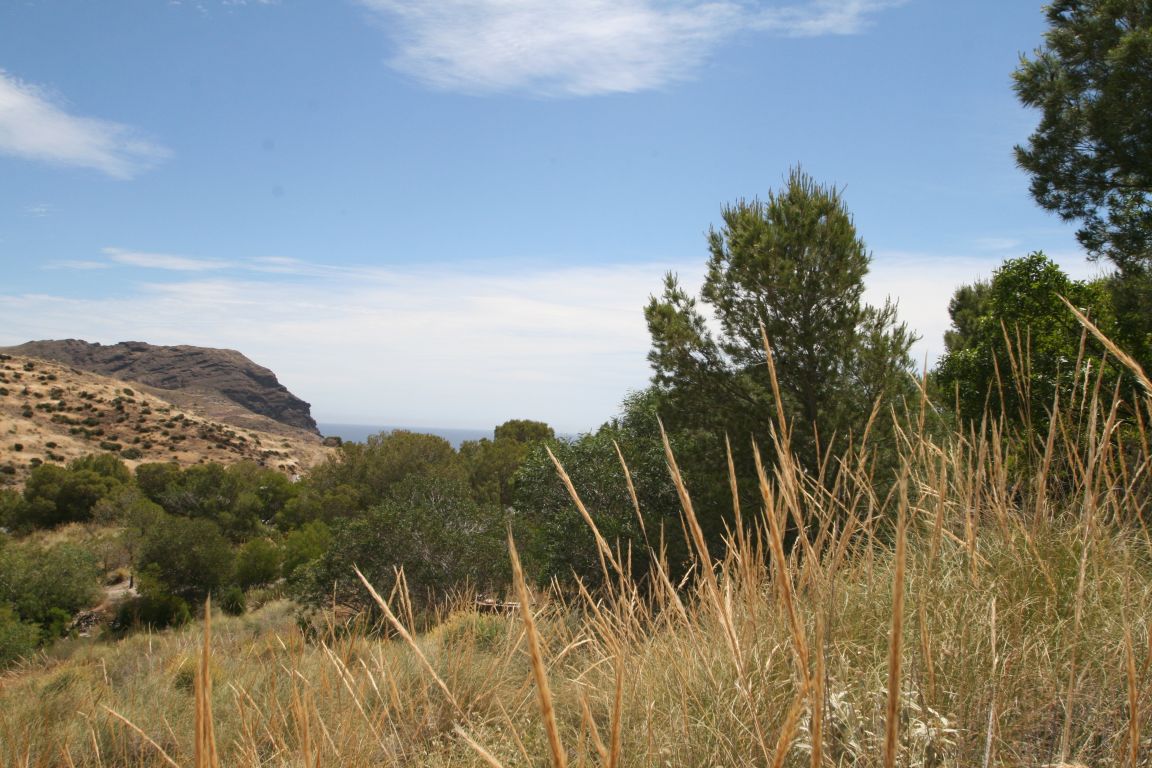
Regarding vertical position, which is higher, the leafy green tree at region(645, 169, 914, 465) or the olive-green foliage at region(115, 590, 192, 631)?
the leafy green tree at region(645, 169, 914, 465)

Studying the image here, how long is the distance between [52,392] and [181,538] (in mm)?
35351

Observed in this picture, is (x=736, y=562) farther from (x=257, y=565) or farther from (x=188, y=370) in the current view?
(x=188, y=370)

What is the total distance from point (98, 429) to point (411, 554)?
42.8 metres

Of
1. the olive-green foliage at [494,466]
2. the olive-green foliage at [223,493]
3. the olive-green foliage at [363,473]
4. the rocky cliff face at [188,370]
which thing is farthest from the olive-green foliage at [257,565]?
the rocky cliff face at [188,370]

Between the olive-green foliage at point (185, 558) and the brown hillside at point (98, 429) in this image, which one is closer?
the olive-green foliage at point (185, 558)

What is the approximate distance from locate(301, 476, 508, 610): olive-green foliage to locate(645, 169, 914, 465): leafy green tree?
250 inches

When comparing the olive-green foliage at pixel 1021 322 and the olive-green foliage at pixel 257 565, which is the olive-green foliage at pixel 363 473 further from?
the olive-green foliage at pixel 1021 322

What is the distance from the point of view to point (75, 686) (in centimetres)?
690

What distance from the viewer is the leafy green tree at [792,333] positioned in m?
11.8

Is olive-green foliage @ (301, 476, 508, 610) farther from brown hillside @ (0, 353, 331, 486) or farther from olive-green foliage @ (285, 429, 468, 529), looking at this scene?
brown hillside @ (0, 353, 331, 486)

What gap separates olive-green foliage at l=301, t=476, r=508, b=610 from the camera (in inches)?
637

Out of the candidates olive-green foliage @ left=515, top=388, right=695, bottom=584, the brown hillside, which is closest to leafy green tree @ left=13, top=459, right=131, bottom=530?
the brown hillside

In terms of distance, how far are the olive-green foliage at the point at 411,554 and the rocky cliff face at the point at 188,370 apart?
81.4 meters

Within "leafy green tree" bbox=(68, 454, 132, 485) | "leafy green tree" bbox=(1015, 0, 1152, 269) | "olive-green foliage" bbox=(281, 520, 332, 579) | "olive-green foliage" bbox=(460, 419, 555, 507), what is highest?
"leafy green tree" bbox=(1015, 0, 1152, 269)
